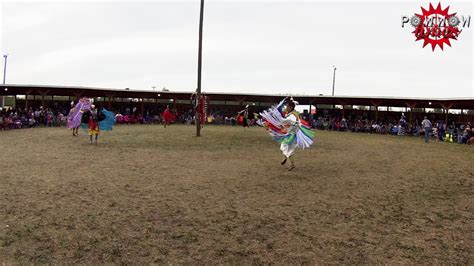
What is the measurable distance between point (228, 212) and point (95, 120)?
421 inches

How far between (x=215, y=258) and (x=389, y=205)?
12.5 feet

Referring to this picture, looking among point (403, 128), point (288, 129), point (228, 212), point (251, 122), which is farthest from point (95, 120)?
point (403, 128)

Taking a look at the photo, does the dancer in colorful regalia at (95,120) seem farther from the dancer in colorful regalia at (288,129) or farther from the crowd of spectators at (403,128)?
the crowd of spectators at (403,128)

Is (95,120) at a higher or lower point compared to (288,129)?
lower

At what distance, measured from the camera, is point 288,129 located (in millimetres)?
10766

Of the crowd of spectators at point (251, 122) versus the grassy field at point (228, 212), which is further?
the crowd of spectators at point (251, 122)

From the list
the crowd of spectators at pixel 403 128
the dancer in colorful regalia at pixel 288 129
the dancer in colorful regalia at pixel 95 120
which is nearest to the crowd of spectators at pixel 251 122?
the crowd of spectators at pixel 403 128

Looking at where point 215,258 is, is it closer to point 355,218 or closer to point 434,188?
point 355,218

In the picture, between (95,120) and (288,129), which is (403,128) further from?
(95,120)

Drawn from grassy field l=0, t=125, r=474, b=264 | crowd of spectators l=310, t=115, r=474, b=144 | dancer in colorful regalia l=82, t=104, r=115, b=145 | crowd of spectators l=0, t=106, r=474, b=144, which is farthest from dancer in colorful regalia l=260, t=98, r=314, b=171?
crowd of spectators l=310, t=115, r=474, b=144

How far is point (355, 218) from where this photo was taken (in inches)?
234

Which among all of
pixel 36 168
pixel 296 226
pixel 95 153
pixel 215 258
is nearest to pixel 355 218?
pixel 296 226

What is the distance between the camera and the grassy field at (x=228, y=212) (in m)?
4.50

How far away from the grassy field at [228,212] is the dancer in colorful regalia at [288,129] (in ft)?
2.03
